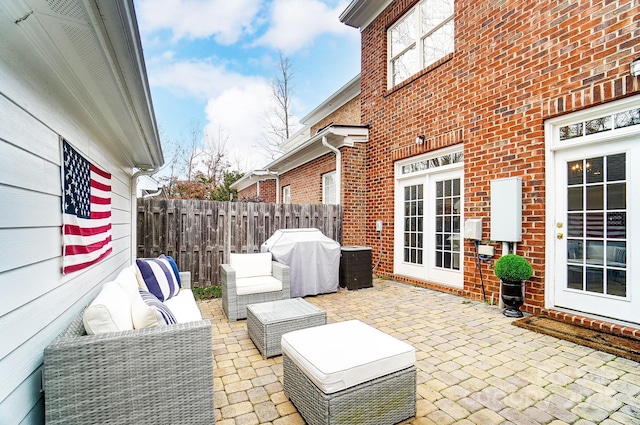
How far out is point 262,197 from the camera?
13133 millimetres

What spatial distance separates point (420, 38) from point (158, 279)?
230 inches

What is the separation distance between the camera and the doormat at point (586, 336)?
2777 mm

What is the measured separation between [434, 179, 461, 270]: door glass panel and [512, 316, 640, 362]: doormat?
156 cm

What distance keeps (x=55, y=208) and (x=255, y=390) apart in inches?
70.8

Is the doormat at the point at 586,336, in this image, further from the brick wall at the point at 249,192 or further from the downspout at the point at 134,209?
the brick wall at the point at 249,192

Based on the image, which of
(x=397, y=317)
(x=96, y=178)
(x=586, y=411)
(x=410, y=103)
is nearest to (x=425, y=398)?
(x=586, y=411)

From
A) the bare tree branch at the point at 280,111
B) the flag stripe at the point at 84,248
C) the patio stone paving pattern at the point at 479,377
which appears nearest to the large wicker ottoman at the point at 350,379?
the patio stone paving pattern at the point at 479,377

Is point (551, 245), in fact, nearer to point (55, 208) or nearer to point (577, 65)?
point (577, 65)

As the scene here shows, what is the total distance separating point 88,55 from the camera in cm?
159

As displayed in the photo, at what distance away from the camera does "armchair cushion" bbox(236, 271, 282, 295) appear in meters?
4.00

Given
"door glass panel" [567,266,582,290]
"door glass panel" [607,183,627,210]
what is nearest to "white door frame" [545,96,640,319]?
"door glass panel" [567,266,582,290]

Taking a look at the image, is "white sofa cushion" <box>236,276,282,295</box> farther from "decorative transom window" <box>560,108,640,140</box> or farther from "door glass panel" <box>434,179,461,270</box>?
"decorative transom window" <box>560,108,640,140</box>

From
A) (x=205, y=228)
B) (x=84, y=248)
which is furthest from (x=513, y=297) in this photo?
(x=205, y=228)

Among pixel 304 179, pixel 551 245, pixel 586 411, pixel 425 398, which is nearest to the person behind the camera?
pixel 586 411
